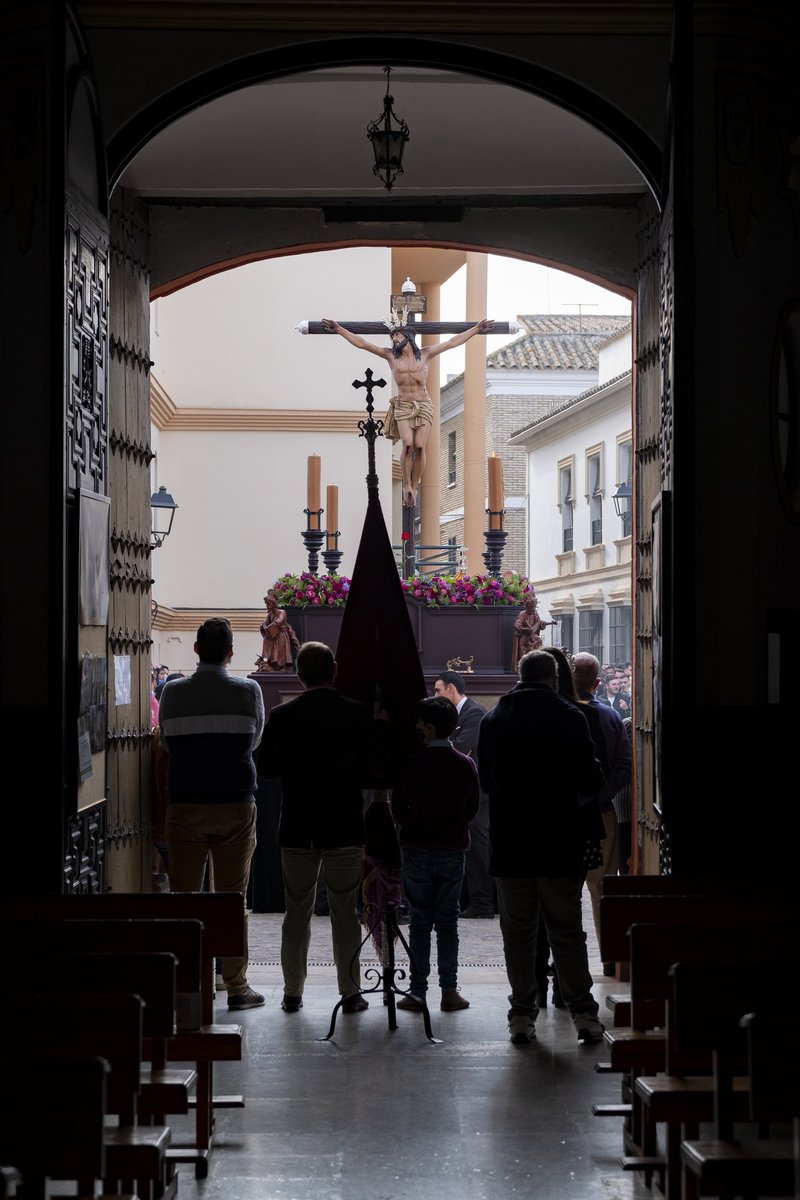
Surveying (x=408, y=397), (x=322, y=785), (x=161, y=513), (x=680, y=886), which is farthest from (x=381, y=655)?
(x=161, y=513)

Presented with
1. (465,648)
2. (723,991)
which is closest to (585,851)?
(723,991)

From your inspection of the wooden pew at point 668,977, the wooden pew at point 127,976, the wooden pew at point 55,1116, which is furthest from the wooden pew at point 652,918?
the wooden pew at point 55,1116

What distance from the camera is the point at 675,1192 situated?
14.9 feet

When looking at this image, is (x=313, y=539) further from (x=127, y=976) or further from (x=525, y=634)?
(x=127, y=976)

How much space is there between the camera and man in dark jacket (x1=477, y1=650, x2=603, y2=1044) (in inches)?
270

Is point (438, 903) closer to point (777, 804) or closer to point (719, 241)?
point (777, 804)

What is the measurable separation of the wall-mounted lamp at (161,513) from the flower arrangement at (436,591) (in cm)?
265

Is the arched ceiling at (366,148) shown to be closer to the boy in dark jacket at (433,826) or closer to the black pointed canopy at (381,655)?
the black pointed canopy at (381,655)

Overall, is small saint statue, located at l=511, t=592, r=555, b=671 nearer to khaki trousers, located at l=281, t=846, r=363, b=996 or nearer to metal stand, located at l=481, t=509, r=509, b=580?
metal stand, located at l=481, t=509, r=509, b=580

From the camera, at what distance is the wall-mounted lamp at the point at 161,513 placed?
16812mm

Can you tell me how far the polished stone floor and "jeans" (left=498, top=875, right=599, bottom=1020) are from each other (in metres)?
0.22

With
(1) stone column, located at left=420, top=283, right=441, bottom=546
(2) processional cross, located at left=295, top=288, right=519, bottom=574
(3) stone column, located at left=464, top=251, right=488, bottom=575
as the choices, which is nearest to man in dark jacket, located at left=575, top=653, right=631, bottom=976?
(2) processional cross, located at left=295, top=288, right=519, bottom=574

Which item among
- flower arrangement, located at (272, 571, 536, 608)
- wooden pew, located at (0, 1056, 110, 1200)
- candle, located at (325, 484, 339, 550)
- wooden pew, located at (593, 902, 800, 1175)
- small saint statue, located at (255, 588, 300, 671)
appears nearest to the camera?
wooden pew, located at (0, 1056, 110, 1200)

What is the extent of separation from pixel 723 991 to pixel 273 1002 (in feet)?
13.9
